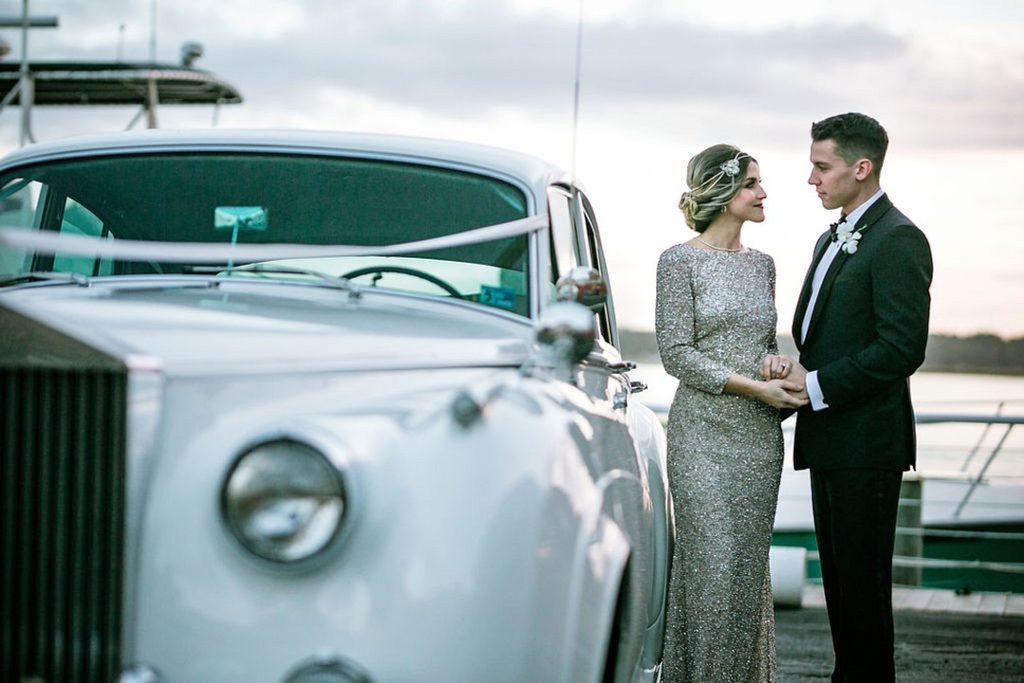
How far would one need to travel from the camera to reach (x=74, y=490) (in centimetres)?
215

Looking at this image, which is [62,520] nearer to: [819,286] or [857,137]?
[819,286]

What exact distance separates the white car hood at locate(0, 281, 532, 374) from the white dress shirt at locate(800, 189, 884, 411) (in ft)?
4.51

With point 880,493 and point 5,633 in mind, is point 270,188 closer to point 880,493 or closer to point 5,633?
point 5,633

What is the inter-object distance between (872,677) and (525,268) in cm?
184

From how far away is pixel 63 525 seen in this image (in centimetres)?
215

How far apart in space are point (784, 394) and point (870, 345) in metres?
0.31

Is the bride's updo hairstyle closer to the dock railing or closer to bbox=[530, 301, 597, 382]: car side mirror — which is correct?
bbox=[530, 301, 597, 382]: car side mirror

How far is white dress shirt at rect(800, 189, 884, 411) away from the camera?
4160 mm

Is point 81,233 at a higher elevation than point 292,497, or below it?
higher

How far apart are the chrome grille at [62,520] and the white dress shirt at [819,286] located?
257cm

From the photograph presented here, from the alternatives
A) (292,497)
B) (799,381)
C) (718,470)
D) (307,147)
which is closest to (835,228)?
(799,381)

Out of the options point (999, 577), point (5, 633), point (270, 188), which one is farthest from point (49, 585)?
point (999, 577)

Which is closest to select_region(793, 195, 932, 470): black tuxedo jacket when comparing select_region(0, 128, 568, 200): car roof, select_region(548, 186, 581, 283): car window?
select_region(548, 186, 581, 283): car window

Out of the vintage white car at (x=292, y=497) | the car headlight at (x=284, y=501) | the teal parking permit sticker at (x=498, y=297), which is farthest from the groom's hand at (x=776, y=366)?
the car headlight at (x=284, y=501)
